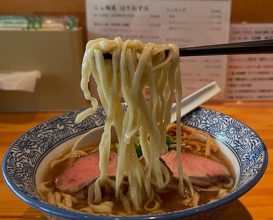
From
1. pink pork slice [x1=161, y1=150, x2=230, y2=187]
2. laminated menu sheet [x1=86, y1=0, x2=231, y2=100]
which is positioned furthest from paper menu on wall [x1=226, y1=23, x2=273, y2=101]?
pink pork slice [x1=161, y1=150, x2=230, y2=187]

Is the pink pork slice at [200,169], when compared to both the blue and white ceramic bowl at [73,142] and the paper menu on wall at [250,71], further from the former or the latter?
the paper menu on wall at [250,71]

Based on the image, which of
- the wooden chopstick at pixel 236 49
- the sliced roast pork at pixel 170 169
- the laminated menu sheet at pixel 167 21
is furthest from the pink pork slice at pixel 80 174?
the laminated menu sheet at pixel 167 21

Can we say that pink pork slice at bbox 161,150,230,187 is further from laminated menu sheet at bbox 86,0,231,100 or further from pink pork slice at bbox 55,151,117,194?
laminated menu sheet at bbox 86,0,231,100

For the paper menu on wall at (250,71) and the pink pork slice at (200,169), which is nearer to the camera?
the pink pork slice at (200,169)

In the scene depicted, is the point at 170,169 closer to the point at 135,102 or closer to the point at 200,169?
the point at 200,169

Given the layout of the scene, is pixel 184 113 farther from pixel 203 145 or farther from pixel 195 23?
pixel 195 23

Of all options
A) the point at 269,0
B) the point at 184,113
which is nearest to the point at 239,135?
the point at 184,113
